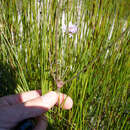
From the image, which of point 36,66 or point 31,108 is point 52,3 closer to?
point 36,66

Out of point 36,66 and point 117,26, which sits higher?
point 117,26

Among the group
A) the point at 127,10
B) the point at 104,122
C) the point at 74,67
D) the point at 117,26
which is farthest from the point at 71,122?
the point at 127,10

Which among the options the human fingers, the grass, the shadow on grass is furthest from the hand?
the shadow on grass

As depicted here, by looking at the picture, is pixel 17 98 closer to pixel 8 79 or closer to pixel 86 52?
pixel 8 79

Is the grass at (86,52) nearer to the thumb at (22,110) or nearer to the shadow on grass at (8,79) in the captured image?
the shadow on grass at (8,79)

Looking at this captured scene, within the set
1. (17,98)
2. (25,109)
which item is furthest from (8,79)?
(25,109)

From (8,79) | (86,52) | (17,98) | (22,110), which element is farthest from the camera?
(8,79)

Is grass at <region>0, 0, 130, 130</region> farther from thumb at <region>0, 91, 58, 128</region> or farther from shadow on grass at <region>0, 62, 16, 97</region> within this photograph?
thumb at <region>0, 91, 58, 128</region>

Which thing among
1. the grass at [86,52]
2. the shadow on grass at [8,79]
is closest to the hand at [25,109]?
the grass at [86,52]
